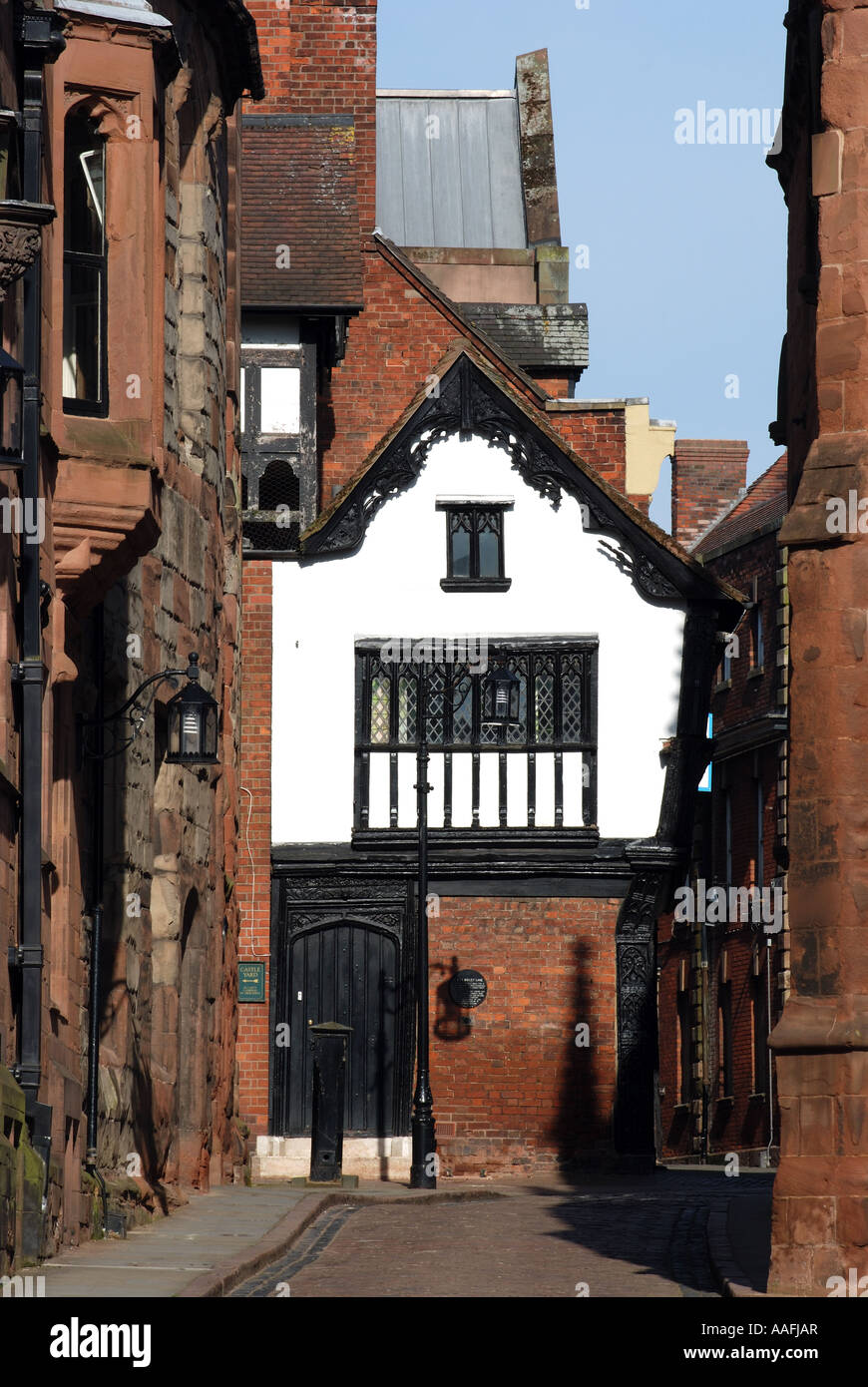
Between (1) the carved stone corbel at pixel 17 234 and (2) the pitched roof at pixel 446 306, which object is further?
(2) the pitched roof at pixel 446 306

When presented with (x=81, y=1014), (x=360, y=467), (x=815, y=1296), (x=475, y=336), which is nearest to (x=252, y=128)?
(x=475, y=336)

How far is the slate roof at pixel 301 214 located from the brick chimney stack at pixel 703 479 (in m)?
17.7

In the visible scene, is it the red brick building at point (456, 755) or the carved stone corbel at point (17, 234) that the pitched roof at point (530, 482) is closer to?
the red brick building at point (456, 755)

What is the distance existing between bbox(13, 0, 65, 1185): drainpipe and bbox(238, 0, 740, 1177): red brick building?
1388cm

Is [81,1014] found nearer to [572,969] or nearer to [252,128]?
[572,969]

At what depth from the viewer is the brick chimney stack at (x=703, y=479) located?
4991 cm

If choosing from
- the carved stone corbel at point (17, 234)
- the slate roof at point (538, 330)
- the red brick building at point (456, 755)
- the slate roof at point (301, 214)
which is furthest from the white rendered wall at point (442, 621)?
the carved stone corbel at point (17, 234)

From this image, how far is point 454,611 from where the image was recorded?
28.2 metres

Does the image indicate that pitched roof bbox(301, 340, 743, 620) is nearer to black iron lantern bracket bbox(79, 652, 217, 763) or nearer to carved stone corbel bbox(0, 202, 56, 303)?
black iron lantern bracket bbox(79, 652, 217, 763)

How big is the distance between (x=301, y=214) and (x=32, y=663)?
60.5 feet

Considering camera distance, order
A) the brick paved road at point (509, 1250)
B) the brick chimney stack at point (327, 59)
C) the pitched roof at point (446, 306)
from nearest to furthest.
Answer: 1. the brick paved road at point (509, 1250)
2. the pitched roof at point (446, 306)
3. the brick chimney stack at point (327, 59)

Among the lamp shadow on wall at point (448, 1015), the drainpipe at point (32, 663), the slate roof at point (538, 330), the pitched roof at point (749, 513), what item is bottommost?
the lamp shadow on wall at point (448, 1015)

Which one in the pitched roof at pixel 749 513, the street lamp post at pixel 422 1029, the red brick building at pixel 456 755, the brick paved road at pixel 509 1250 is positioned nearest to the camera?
the brick paved road at pixel 509 1250

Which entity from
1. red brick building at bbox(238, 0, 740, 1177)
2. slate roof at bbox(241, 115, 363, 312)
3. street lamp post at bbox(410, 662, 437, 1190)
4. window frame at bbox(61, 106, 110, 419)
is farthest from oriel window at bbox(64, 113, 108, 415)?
slate roof at bbox(241, 115, 363, 312)
